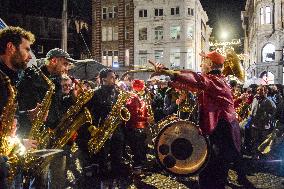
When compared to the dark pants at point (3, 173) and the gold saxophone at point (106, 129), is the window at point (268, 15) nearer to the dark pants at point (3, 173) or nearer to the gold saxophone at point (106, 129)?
the gold saxophone at point (106, 129)

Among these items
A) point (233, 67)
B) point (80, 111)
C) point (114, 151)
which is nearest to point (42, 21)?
point (114, 151)

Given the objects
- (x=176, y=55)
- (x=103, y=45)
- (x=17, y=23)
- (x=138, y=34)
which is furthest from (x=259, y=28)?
(x=17, y=23)

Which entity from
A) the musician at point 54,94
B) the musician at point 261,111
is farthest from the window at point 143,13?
the musician at point 54,94

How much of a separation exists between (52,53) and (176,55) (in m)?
45.7

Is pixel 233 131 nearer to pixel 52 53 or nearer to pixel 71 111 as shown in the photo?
pixel 71 111

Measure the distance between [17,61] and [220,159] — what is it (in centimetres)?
277

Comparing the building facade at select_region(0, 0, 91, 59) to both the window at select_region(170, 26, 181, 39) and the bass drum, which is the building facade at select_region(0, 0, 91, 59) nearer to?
the window at select_region(170, 26, 181, 39)

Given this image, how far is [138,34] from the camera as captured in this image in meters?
51.8

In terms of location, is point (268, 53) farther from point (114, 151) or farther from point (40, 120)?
point (40, 120)

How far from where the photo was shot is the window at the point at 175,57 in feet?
165

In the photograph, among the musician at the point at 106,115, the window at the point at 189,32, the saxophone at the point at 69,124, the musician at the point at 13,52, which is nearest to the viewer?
the musician at the point at 13,52

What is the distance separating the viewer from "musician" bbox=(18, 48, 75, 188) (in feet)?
14.6

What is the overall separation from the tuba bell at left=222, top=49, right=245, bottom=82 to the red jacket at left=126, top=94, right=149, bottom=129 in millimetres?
3019

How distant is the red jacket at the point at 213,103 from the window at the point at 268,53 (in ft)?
159
